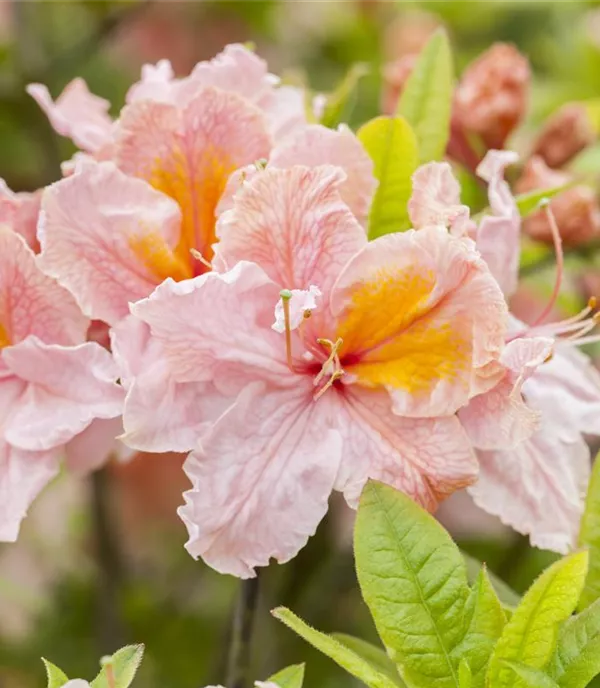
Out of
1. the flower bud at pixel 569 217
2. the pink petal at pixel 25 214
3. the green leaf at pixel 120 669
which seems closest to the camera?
the green leaf at pixel 120 669

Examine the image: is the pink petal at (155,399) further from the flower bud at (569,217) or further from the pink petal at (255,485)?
the flower bud at (569,217)

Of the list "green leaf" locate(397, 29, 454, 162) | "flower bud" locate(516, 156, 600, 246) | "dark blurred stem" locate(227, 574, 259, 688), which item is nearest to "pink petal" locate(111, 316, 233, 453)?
"dark blurred stem" locate(227, 574, 259, 688)

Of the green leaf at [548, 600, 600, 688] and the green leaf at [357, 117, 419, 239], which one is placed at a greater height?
the green leaf at [357, 117, 419, 239]

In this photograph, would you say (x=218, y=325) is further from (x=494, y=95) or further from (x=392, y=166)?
(x=494, y=95)

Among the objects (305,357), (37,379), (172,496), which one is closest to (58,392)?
(37,379)

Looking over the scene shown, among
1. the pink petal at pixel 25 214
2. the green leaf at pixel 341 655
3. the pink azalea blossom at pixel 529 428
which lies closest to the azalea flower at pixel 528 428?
the pink azalea blossom at pixel 529 428

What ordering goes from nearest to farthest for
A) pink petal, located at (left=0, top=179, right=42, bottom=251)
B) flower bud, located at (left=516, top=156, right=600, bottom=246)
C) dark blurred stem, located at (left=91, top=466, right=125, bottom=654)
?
1. pink petal, located at (left=0, top=179, right=42, bottom=251)
2. flower bud, located at (left=516, top=156, right=600, bottom=246)
3. dark blurred stem, located at (left=91, top=466, right=125, bottom=654)

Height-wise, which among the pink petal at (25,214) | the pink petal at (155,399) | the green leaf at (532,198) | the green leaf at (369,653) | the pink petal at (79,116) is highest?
the green leaf at (532,198)

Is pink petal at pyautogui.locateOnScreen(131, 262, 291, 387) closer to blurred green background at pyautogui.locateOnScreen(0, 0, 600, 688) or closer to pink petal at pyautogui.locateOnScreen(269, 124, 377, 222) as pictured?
pink petal at pyautogui.locateOnScreen(269, 124, 377, 222)
